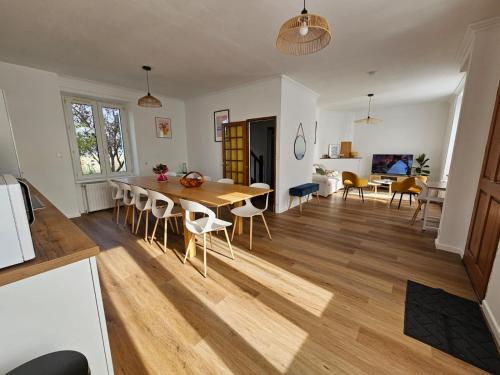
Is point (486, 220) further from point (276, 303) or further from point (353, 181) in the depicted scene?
point (353, 181)

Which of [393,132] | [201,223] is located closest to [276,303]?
[201,223]

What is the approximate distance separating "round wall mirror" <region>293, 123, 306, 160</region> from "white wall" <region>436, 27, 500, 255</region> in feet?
8.63

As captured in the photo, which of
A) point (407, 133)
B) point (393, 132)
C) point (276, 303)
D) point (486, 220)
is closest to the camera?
point (276, 303)

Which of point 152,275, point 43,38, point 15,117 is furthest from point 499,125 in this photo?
point 15,117

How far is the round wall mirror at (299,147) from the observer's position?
15.4 feet

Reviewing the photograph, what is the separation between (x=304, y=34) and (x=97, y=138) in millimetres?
4802

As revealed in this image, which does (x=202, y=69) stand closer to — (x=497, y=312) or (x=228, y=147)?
(x=228, y=147)

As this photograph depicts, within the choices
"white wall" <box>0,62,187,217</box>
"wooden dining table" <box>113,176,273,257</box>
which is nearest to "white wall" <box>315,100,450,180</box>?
"wooden dining table" <box>113,176,273,257</box>

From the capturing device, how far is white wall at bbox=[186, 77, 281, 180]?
13.6 ft

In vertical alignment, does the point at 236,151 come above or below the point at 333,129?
below

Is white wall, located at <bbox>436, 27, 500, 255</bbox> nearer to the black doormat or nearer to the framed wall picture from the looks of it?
the black doormat

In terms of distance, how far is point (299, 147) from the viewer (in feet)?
15.8

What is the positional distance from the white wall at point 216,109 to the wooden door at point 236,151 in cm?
18

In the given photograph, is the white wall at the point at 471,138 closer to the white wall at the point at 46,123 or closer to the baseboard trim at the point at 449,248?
the baseboard trim at the point at 449,248
